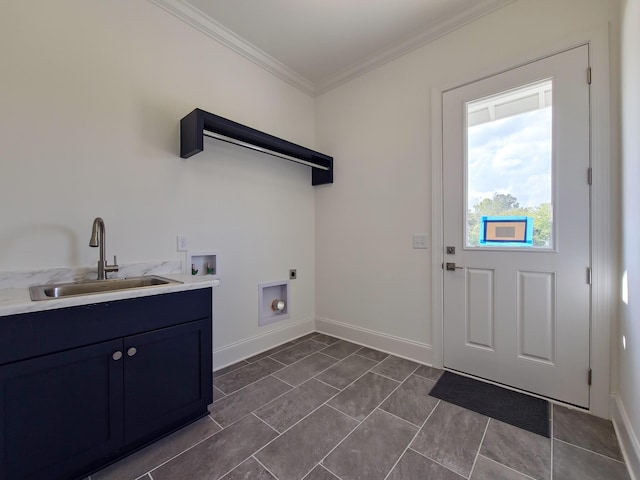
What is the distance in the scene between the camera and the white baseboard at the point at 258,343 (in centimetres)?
251

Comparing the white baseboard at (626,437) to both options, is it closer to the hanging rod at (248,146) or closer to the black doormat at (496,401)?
the black doormat at (496,401)

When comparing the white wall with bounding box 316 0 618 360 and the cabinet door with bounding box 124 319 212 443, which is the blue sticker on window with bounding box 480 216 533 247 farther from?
the cabinet door with bounding box 124 319 212 443

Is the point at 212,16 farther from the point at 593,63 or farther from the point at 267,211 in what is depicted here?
the point at 593,63

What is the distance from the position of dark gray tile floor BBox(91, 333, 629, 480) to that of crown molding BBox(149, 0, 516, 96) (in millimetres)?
2989

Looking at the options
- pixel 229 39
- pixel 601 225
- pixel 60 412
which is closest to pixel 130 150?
pixel 229 39

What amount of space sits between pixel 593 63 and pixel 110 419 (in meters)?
3.55

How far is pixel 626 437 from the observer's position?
1487 millimetres

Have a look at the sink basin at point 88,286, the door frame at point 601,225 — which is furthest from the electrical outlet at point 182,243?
the door frame at point 601,225

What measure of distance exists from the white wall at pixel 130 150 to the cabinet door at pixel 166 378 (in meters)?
0.73

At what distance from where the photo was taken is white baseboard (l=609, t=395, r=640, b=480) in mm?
1332

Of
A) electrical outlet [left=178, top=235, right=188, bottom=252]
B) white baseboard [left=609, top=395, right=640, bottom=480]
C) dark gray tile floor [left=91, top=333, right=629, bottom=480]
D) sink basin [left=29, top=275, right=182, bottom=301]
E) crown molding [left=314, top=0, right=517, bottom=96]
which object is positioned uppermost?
crown molding [left=314, top=0, right=517, bottom=96]

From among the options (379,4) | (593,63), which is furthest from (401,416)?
(379,4)

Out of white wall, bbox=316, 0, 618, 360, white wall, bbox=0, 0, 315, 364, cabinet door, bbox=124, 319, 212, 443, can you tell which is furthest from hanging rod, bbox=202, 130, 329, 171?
cabinet door, bbox=124, 319, 212, 443

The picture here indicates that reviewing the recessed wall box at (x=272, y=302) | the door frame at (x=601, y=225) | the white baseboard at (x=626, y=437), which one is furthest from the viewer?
the recessed wall box at (x=272, y=302)
